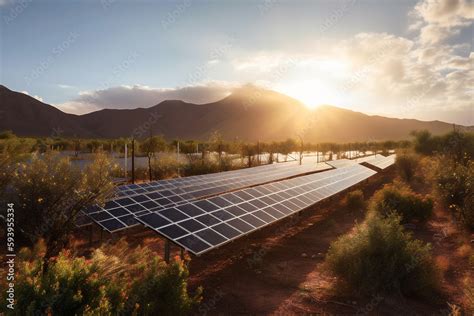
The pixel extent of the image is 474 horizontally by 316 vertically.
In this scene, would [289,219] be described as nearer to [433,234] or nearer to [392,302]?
[433,234]

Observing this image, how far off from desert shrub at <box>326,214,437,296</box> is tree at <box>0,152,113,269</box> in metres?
7.04

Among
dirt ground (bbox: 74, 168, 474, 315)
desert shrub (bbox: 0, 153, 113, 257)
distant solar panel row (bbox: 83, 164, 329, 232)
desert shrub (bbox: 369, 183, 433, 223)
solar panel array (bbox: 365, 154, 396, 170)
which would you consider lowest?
dirt ground (bbox: 74, 168, 474, 315)

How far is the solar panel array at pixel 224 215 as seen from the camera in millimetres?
8727

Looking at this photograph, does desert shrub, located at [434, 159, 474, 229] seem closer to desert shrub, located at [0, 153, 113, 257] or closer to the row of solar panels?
the row of solar panels

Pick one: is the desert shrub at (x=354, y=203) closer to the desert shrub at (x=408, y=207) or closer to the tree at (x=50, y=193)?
the desert shrub at (x=408, y=207)

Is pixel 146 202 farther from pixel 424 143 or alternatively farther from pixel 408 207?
pixel 424 143

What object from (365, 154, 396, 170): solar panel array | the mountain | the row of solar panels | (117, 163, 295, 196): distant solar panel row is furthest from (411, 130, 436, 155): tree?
the mountain

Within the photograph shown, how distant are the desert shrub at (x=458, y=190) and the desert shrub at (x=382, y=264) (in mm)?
7466

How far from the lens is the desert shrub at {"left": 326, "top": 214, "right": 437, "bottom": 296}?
27.2 feet

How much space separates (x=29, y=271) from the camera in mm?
4938

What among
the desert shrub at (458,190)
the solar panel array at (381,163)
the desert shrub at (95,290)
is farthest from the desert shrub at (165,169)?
the solar panel array at (381,163)

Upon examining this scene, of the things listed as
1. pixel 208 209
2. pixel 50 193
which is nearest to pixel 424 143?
pixel 208 209

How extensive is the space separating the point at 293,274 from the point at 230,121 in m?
144

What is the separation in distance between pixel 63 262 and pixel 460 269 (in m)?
11.4
